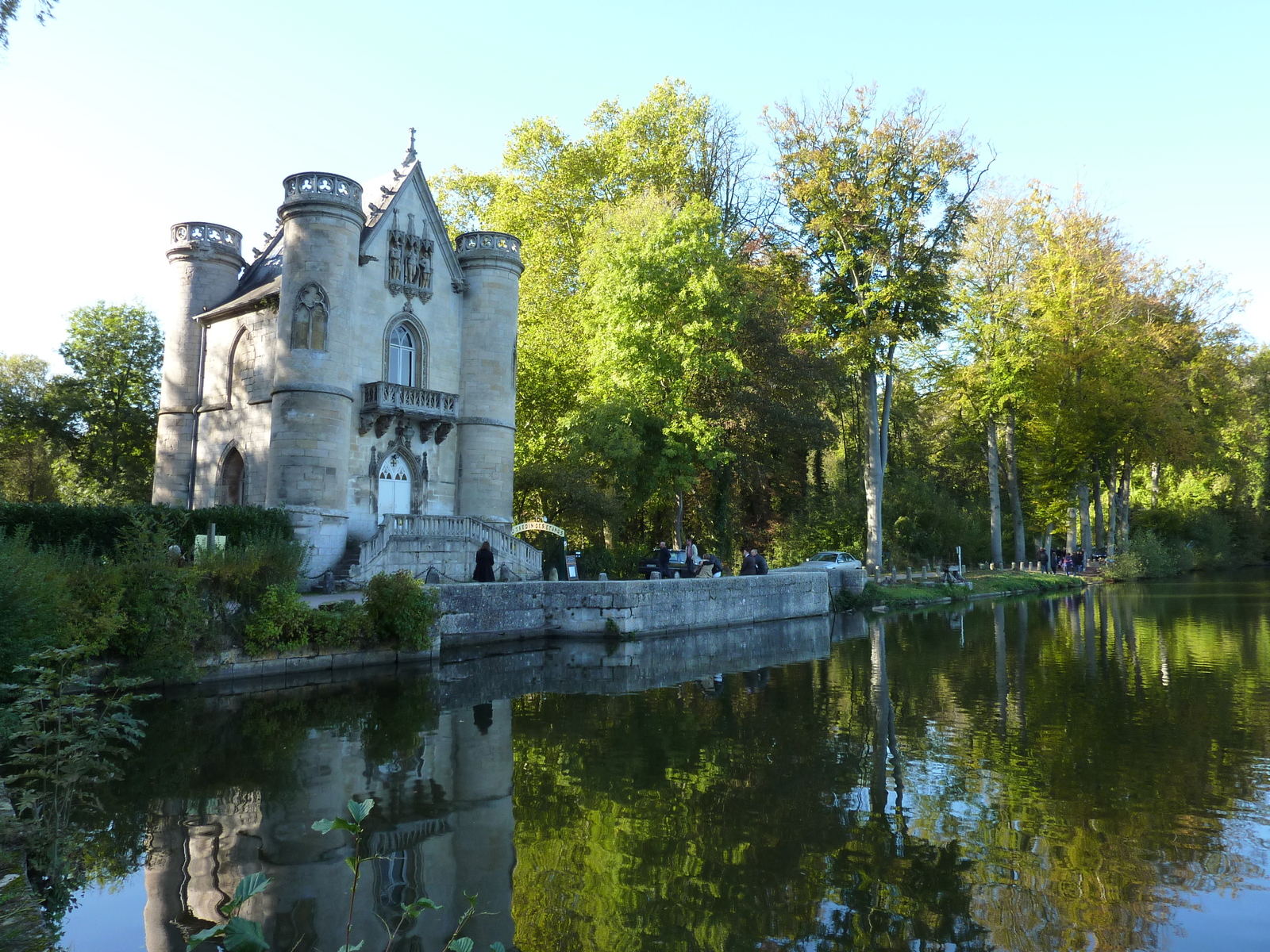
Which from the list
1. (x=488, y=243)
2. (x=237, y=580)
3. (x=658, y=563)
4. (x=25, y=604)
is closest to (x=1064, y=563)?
(x=658, y=563)

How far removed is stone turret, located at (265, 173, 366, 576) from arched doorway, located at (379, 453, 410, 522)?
1915mm

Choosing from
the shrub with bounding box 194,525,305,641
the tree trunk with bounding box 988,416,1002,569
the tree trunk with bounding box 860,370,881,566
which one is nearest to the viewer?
the shrub with bounding box 194,525,305,641

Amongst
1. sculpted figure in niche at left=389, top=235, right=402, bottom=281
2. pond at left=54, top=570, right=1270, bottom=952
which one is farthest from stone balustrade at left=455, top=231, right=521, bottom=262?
pond at left=54, top=570, right=1270, bottom=952

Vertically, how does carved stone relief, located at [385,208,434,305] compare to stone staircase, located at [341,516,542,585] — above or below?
above

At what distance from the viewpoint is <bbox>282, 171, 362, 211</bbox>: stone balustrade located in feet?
75.9

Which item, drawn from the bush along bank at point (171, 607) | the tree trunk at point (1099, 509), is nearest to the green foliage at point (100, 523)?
the bush along bank at point (171, 607)

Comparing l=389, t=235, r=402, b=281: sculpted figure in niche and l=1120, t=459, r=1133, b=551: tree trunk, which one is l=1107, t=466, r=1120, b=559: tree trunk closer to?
l=1120, t=459, r=1133, b=551: tree trunk

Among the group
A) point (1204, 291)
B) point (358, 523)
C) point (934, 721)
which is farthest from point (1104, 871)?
Answer: point (1204, 291)

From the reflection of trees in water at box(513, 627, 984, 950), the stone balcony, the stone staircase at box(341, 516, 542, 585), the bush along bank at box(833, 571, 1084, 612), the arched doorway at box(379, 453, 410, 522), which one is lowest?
the reflection of trees in water at box(513, 627, 984, 950)

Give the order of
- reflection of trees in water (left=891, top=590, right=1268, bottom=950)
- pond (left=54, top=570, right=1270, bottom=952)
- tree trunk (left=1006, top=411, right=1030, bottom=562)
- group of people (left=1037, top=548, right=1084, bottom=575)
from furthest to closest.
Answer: group of people (left=1037, top=548, right=1084, bottom=575)
tree trunk (left=1006, top=411, right=1030, bottom=562)
reflection of trees in water (left=891, top=590, right=1268, bottom=950)
pond (left=54, top=570, right=1270, bottom=952)

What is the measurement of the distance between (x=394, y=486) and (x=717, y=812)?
64.0 feet

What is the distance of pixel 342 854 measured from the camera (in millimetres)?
7023

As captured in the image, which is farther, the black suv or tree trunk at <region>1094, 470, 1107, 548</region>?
tree trunk at <region>1094, 470, 1107, 548</region>

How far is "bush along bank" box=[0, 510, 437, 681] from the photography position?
10273 millimetres
